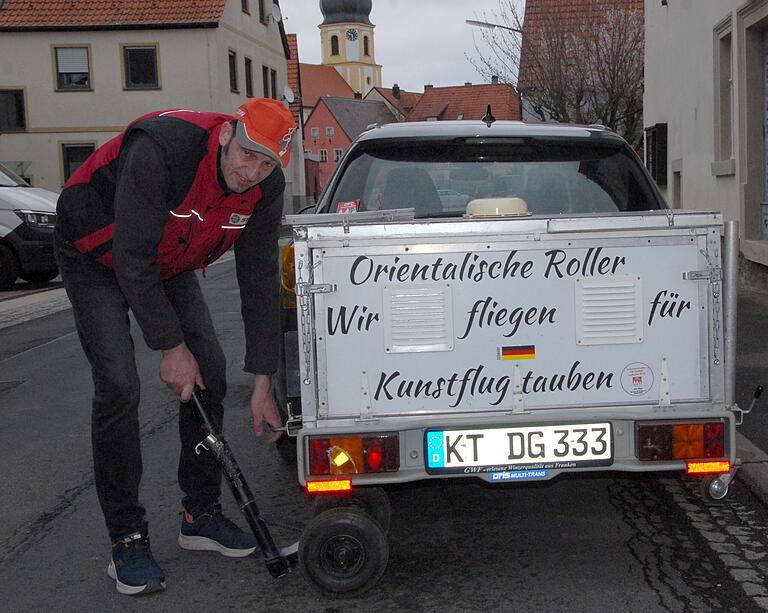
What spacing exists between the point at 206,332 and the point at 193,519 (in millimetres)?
763

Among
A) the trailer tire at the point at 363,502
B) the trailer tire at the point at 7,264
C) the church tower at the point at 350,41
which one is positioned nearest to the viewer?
the trailer tire at the point at 363,502

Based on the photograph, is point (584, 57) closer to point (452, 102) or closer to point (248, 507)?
point (248, 507)

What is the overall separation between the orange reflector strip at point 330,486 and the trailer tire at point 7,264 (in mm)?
13675

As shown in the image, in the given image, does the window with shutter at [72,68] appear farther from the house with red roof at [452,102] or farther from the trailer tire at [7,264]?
the house with red roof at [452,102]

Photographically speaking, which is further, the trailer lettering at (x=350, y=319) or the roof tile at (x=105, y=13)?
the roof tile at (x=105, y=13)

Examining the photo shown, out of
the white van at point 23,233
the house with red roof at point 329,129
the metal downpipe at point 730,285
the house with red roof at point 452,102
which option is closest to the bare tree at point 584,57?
the white van at point 23,233

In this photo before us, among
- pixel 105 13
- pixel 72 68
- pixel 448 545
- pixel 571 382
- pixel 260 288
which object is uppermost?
pixel 105 13

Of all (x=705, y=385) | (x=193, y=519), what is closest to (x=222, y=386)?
(x=193, y=519)

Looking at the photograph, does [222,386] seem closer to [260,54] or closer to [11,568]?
[11,568]

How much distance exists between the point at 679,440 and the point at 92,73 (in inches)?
1446

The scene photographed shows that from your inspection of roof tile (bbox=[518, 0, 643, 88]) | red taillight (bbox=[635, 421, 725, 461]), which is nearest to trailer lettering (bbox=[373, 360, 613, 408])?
red taillight (bbox=[635, 421, 725, 461])

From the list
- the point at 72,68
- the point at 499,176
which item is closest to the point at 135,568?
the point at 499,176

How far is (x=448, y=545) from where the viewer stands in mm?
4340

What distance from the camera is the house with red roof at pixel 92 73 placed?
37531 mm
